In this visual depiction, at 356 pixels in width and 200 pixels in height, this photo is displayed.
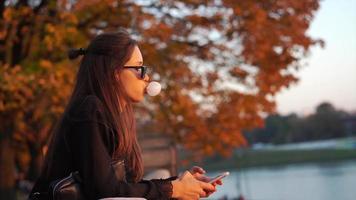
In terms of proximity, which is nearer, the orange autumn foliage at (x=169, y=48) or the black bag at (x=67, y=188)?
the black bag at (x=67, y=188)

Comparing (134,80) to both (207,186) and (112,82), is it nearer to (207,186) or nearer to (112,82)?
(112,82)

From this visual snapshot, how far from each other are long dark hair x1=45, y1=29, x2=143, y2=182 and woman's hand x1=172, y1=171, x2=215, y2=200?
25cm

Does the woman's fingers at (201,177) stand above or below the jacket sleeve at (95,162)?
below

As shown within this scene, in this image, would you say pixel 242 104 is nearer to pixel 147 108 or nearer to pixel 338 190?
pixel 147 108

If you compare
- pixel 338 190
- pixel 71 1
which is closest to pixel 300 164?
pixel 338 190

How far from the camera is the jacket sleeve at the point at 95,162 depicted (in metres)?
1.99

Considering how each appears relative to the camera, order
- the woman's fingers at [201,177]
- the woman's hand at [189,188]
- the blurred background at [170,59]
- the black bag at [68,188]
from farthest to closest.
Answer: the blurred background at [170,59], the woman's fingers at [201,177], the woman's hand at [189,188], the black bag at [68,188]

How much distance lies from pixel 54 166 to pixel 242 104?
10439 millimetres

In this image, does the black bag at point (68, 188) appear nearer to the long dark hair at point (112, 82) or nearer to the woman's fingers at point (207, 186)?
the long dark hair at point (112, 82)

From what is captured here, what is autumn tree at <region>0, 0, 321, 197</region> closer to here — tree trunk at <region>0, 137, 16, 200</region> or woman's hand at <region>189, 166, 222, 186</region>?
tree trunk at <region>0, 137, 16, 200</region>

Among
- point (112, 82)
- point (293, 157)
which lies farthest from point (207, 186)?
point (293, 157)

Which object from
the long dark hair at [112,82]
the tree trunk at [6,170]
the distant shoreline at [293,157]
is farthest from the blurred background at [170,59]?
the distant shoreline at [293,157]

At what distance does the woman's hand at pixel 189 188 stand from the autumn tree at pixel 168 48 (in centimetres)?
689

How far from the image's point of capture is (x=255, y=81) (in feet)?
38.2
